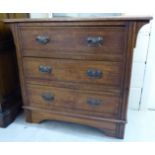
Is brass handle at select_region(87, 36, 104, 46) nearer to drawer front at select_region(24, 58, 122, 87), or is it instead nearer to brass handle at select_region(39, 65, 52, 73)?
drawer front at select_region(24, 58, 122, 87)

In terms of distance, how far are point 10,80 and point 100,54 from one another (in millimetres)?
810

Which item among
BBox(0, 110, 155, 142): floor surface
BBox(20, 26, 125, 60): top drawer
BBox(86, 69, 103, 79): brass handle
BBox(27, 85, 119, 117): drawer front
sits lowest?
BBox(0, 110, 155, 142): floor surface

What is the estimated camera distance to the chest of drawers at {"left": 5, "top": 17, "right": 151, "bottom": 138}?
3.43ft

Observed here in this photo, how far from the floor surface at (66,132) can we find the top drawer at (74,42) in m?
0.58

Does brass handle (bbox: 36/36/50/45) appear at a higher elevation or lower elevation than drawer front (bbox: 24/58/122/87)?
higher

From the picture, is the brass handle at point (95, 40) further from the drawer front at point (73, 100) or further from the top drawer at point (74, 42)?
the drawer front at point (73, 100)

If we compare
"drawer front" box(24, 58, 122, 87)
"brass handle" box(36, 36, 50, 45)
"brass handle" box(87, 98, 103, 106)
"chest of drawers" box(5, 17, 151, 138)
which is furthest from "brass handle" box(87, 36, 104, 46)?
"brass handle" box(87, 98, 103, 106)

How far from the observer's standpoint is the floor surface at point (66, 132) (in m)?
1.28

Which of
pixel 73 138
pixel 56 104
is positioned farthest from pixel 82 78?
pixel 73 138

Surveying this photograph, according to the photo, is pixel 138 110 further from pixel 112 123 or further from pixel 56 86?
pixel 56 86

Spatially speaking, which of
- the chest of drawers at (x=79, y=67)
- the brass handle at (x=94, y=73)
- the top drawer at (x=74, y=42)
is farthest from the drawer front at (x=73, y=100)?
the top drawer at (x=74, y=42)

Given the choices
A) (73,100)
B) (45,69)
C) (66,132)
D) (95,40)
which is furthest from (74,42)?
(66,132)
